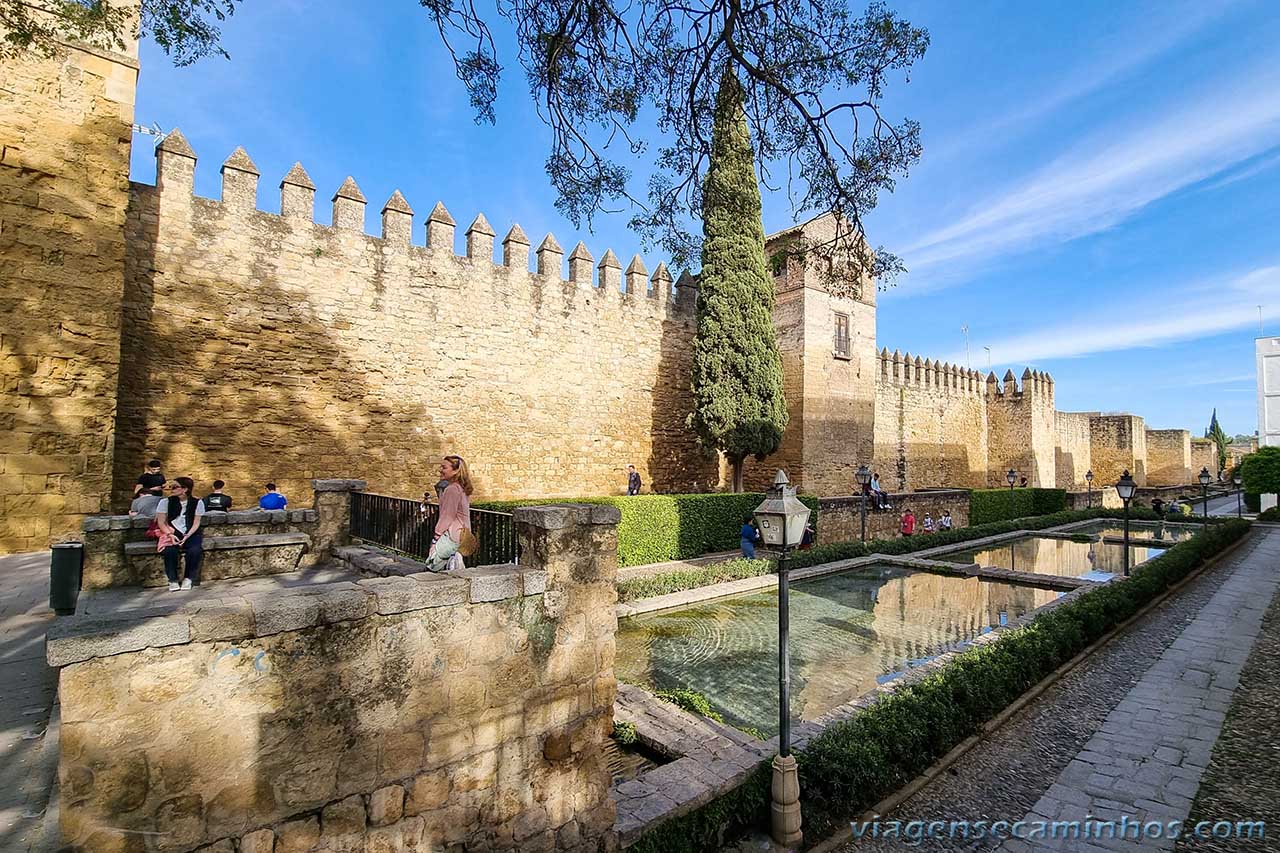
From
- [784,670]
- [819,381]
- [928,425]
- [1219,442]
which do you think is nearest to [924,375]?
[928,425]

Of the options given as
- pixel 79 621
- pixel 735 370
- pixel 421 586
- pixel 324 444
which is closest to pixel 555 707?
pixel 421 586

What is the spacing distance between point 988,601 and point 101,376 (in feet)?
48.9

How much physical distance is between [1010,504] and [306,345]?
2556cm

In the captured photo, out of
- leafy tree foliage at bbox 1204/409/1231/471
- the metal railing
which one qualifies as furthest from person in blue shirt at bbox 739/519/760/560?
leafy tree foliage at bbox 1204/409/1231/471

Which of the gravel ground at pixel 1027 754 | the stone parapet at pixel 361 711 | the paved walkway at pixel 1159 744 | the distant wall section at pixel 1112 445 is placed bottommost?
the gravel ground at pixel 1027 754

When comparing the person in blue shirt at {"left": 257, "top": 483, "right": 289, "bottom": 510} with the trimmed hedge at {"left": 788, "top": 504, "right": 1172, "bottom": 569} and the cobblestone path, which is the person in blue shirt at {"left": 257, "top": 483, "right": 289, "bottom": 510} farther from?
the cobblestone path

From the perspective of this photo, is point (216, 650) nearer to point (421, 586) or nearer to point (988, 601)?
point (421, 586)

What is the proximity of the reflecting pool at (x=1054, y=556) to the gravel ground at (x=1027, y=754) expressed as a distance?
18.2ft

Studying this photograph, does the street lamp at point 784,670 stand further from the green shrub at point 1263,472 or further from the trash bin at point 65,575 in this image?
the green shrub at point 1263,472

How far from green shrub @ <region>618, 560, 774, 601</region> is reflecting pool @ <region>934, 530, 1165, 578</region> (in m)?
5.56

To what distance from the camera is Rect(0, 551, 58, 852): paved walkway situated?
269 cm

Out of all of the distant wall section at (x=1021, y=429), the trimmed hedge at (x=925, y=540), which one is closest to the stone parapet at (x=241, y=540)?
the trimmed hedge at (x=925, y=540)

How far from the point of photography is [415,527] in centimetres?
561

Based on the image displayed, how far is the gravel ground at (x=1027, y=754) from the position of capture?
4.16 metres
